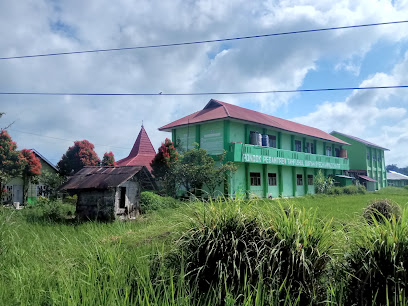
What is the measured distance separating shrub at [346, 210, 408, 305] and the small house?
8.97m

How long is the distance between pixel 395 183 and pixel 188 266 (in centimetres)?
6417

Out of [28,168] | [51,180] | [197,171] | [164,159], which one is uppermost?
[164,159]

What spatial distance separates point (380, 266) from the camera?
369cm

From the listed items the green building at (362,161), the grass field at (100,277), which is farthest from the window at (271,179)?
the grass field at (100,277)

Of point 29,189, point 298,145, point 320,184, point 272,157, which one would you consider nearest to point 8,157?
point 29,189

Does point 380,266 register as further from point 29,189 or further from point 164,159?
point 29,189

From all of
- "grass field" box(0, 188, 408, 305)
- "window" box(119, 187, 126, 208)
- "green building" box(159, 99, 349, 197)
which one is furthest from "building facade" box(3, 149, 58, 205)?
"grass field" box(0, 188, 408, 305)

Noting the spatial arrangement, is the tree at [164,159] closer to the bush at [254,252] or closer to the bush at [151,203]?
the bush at [151,203]

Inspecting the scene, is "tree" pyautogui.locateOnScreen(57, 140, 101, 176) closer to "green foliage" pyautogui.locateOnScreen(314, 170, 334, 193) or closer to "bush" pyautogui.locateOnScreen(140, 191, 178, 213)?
"bush" pyautogui.locateOnScreen(140, 191, 178, 213)

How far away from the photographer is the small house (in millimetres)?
11453

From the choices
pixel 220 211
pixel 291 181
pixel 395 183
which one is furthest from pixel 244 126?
pixel 395 183

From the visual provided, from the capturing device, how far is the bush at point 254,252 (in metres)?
3.73

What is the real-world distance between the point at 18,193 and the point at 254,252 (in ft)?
81.4

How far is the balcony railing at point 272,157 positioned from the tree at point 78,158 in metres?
12.8
